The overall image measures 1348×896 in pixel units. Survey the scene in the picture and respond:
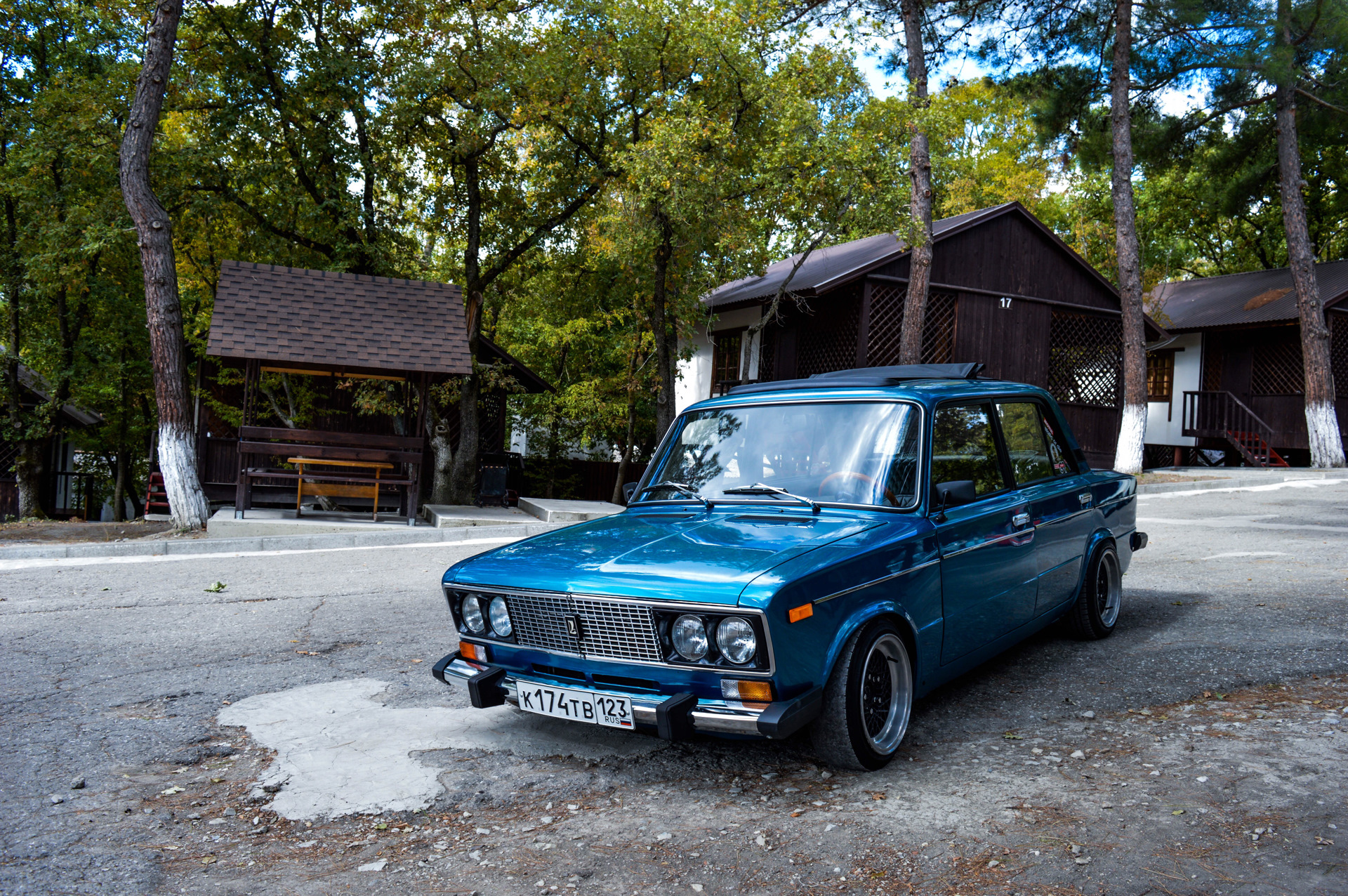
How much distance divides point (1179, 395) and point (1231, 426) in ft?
7.25

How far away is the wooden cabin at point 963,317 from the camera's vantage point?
19750 mm

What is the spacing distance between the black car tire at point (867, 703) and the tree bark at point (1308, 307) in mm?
23364

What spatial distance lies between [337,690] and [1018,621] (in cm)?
368

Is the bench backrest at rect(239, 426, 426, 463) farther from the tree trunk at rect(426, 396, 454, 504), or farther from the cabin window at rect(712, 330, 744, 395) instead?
the cabin window at rect(712, 330, 744, 395)

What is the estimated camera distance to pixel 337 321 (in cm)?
1489

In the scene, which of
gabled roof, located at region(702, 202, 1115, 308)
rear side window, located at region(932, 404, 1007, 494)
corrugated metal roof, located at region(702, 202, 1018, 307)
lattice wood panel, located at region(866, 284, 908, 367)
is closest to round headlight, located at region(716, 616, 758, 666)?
rear side window, located at region(932, 404, 1007, 494)

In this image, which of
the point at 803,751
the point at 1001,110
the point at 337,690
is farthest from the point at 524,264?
the point at 1001,110

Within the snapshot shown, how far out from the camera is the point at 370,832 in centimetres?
340

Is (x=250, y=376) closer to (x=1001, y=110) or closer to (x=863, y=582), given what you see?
(x=863, y=582)

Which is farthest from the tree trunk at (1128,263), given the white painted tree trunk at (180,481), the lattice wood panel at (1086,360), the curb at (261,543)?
the white painted tree trunk at (180,481)

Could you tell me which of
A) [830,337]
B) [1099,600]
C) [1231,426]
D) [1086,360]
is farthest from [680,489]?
[1231,426]

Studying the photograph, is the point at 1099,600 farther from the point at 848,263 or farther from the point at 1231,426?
the point at 1231,426

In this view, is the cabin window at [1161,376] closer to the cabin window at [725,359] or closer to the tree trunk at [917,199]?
the cabin window at [725,359]

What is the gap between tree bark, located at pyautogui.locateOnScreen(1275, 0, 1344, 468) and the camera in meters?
22.4
